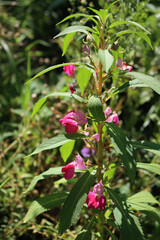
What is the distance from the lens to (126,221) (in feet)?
3.57

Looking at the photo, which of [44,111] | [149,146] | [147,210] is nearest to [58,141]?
[149,146]

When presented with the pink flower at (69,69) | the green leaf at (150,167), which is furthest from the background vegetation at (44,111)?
the green leaf at (150,167)

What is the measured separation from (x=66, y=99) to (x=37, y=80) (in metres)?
0.61

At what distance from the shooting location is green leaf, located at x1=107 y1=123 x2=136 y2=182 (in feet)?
3.19

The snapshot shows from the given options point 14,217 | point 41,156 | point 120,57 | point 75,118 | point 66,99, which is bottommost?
point 14,217

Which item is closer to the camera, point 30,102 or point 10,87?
point 30,102

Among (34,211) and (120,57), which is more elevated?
(120,57)

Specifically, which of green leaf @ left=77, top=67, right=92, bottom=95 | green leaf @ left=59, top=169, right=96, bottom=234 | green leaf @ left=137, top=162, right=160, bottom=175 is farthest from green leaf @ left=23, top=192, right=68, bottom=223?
green leaf @ left=77, top=67, right=92, bottom=95

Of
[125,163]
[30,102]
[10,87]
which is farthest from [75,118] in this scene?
[10,87]

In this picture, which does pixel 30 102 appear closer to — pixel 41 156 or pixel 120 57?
pixel 41 156

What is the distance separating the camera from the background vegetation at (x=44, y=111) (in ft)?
5.73

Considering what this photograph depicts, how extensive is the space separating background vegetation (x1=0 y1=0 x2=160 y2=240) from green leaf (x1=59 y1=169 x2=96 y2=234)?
0.29m

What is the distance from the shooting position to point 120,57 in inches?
46.7

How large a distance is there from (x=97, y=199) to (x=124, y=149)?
0.88 ft
